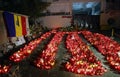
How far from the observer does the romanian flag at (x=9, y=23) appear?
11844mm

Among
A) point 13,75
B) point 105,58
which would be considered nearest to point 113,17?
point 105,58

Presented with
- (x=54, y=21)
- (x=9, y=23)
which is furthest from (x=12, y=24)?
(x=54, y=21)

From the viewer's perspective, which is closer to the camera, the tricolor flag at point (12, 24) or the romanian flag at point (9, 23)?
the romanian flag at point (9, 23)

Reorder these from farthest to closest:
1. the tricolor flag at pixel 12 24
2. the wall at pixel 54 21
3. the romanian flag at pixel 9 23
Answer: the wall at pixel 54 21, the tricolor flag at pixel 12 24, the romanian flag at pixel 9 23

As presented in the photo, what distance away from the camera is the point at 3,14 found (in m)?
11.6

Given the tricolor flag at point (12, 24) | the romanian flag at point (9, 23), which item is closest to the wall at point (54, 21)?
the tricolor flag at point (12, 24)

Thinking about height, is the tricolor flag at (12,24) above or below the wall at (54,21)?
above

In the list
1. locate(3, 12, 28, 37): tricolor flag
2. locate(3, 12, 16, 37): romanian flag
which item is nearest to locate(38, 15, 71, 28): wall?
locate(3, 12, 28, 37): tricolor flag

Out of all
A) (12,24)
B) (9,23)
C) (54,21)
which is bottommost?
(54,21)

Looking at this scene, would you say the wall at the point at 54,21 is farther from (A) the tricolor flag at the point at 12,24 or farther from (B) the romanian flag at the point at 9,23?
(B) the romanian flag at the point at 9,23

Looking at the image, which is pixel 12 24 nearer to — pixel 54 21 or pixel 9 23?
pixel 9 23

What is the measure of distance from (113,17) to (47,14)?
8080 millimetres

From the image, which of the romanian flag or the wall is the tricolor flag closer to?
the romanian flag

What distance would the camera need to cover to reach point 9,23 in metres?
12.2
